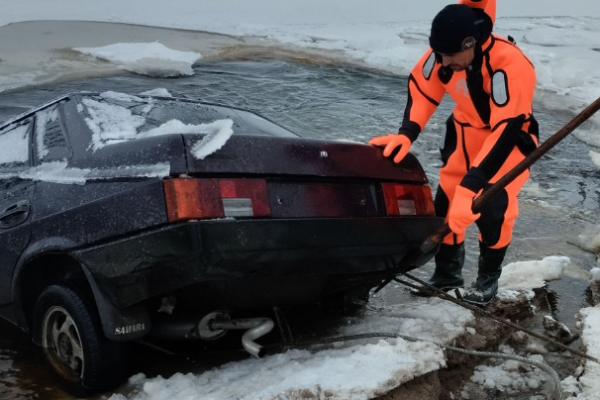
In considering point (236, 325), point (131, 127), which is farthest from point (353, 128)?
point (236, 325)

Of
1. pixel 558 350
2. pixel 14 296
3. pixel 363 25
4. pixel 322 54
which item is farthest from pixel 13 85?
pixel 363 25

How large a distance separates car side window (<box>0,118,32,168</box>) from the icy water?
3.53 ft

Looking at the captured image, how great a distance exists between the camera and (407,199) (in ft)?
10.6

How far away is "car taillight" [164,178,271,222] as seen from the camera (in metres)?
2.62

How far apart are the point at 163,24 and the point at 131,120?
13881mm

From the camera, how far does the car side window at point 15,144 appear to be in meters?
3.72

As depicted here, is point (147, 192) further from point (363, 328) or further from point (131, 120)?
point (363, 328)

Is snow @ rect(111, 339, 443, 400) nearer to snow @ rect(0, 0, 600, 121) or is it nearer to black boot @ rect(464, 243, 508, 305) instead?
black boot @ rect(464, 243, 508, 305)

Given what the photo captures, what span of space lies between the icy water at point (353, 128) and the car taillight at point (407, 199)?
3.82ft

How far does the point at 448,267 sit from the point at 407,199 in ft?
4.05

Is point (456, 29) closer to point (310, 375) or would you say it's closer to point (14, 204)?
point (310, 375)

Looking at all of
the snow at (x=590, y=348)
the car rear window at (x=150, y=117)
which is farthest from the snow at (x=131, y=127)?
the snow at (x=590, y=348)

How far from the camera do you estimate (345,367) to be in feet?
9.86

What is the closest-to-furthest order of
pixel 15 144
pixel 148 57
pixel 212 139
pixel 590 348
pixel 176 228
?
pixel 176 228, pixel 212 139, pixel 590 348, pixel 15 144, pixel 148 57
